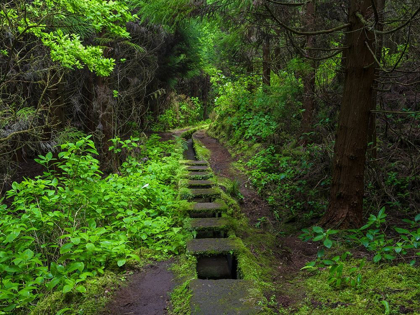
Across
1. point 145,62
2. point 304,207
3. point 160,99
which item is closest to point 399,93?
point 304,207

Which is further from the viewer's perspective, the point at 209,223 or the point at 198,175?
the point at 198,175

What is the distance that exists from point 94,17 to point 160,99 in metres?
12.9

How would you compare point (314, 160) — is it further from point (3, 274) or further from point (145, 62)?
point (145, 62)

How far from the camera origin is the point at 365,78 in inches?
165

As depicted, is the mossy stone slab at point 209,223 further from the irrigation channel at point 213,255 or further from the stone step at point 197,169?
the stone step at point 197,169

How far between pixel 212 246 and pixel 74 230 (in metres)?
1.74

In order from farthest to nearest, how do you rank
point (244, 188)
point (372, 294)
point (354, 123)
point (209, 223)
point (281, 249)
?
point (244, 188) → point (281, 249) → point (209, 223) → point (354, 123) → point (372, 294)

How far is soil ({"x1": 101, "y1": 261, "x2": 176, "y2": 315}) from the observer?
9.77ft

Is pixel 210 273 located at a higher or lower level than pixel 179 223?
lower

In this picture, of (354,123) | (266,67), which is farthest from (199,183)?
(266,67)

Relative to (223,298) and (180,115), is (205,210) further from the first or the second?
(180,115)

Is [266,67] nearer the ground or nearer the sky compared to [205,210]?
nearer the sky

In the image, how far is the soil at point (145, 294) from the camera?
2.98 metres

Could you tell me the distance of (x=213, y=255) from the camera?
3936mm
